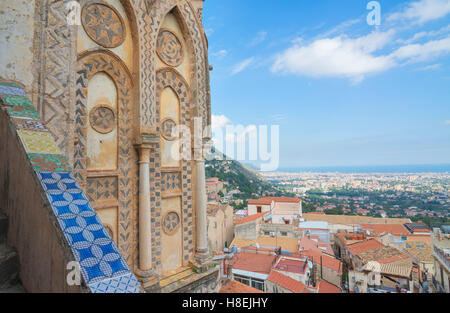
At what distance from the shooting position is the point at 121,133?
3.71 meters

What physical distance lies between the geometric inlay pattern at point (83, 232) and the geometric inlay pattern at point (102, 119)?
2.10 metres

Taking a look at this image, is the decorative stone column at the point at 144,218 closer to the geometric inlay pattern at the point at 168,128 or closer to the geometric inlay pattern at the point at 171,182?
the geometric inlay pattern at the point at 171,182

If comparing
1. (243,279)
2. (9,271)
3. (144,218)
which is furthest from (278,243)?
(9,271)

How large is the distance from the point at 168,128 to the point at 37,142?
2.80 meters

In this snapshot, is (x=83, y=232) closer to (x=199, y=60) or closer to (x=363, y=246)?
(x=199, y=60)

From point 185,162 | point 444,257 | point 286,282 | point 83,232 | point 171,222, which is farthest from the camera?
point 286,282

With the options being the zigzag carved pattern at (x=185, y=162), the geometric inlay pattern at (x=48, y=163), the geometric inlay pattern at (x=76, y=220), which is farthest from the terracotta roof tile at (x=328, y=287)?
the geometric inlay pattern at (x=48, y=163)

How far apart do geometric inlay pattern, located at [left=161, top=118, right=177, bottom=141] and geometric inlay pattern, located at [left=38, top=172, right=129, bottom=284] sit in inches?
112

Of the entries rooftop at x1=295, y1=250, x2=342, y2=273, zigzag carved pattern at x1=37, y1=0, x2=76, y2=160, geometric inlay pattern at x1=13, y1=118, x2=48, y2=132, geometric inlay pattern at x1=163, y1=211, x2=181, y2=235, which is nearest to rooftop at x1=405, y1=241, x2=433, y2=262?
rooftop at x1=295, y1=250, x2=342, y2=273

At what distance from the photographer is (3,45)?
92.4 inches

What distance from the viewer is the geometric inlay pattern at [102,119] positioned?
3428mm

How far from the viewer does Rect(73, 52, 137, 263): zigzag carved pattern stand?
3234 mm
